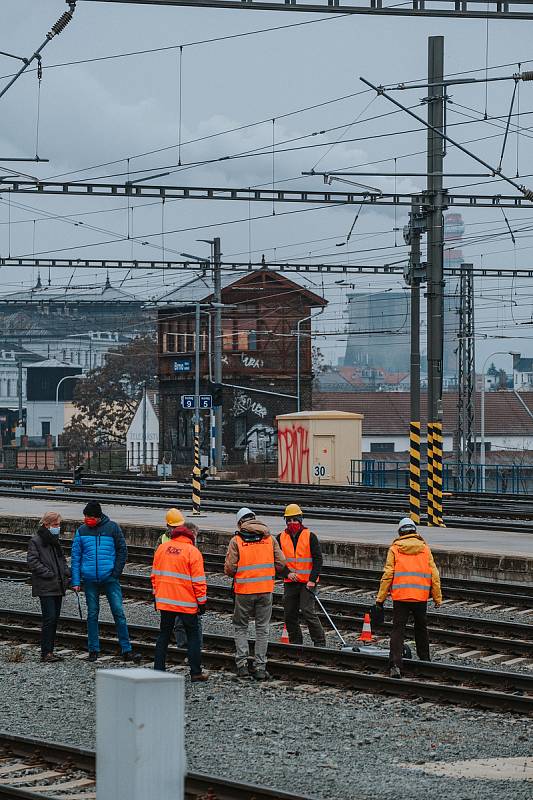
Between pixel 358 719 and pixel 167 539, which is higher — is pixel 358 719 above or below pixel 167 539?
below

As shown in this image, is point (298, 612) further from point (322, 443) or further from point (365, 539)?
point (322, 443)

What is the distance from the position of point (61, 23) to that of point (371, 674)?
11.0 m

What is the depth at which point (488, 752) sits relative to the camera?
1081cm

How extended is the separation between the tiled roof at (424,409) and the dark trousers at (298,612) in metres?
75.5

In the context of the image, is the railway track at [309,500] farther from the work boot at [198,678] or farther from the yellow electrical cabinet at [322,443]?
the work boot at [198,678]

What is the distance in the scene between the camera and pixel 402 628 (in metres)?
13.9

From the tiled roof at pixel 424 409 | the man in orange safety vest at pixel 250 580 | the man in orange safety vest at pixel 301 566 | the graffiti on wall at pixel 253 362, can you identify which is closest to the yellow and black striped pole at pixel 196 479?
the man in orange safety vest at pixel 301 566

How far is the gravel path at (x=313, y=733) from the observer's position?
32.1 feet

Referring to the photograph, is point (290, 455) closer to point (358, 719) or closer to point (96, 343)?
point (358, 719)

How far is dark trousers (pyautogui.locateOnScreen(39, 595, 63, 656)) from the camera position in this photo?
1533cm

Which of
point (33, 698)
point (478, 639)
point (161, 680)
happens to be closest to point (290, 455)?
point (478, 639)

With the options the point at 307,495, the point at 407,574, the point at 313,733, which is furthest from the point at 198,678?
the point at 307,495

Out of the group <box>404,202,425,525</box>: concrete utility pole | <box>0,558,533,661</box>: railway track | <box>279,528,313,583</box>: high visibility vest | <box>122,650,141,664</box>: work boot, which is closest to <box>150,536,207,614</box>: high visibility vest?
<box>122,650,141,664</box>: work boot

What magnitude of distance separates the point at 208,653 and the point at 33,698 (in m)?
2.43
